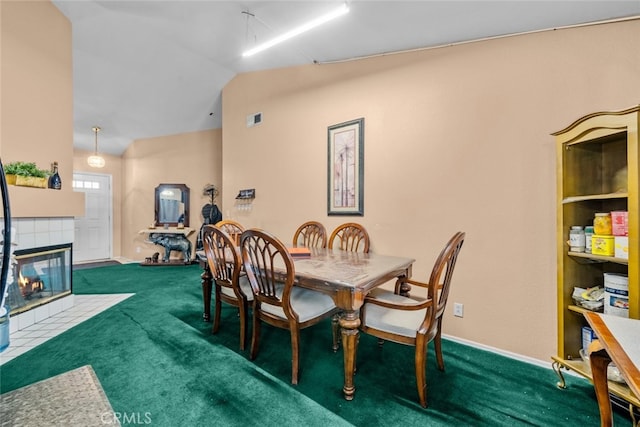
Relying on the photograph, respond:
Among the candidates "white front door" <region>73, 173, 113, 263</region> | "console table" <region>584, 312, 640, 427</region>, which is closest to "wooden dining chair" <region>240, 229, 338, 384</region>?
"console table" <region>584, 312, 640, 427</region>

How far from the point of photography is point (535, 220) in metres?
1.92

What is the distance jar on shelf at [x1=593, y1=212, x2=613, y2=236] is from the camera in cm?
149

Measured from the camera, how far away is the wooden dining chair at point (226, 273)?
6.63 feet

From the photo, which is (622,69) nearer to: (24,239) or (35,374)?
(35,374)

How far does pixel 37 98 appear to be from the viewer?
271 centimetres

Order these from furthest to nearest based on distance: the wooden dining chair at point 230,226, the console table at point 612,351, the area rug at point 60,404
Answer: the wooden dining chair at point 230,226 < the area rug at point 60,404 < the console table at point 612,351

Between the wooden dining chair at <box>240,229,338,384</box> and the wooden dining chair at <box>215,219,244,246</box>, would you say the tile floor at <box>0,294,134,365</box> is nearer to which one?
the wooden dining chair at <box>215,219,244,246</box>

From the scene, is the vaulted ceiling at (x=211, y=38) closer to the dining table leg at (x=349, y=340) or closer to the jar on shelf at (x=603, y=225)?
the jar on shelf at (x=603, y=225)

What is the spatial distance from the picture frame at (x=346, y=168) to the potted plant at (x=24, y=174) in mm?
2883

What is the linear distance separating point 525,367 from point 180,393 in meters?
2.32

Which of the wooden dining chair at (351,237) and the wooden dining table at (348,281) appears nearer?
the wooden dining table at (348,281)

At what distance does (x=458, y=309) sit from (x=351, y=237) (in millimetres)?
1183

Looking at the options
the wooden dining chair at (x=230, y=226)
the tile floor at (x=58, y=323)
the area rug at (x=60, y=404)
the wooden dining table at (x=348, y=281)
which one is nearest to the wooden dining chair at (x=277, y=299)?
the wooden dining table at (x=348, y=281)

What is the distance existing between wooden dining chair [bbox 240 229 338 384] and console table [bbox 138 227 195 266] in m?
4.32
